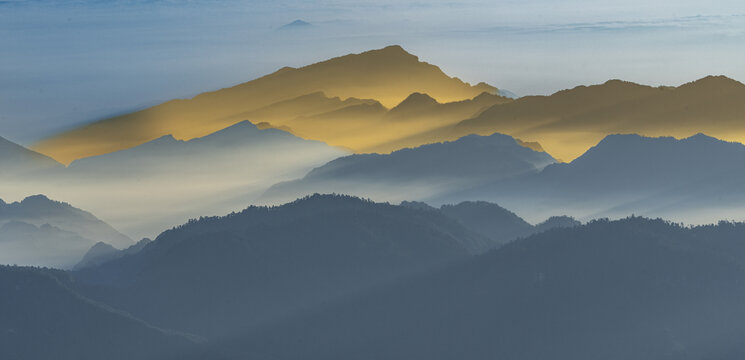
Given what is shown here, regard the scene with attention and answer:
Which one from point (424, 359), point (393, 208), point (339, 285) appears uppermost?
point (393, 208)

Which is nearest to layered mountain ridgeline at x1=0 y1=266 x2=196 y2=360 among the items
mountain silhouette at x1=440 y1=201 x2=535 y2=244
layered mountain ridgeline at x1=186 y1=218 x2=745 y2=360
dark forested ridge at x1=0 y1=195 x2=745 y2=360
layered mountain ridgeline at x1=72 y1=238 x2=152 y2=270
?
dark forested ridge at x1=0 y1=195 x2=745 y2=360

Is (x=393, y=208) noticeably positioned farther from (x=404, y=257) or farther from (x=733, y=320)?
(x=733, y=320)

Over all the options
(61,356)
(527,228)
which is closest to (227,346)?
(61,356)

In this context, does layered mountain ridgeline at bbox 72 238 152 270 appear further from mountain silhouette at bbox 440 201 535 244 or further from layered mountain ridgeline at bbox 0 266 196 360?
layered mountain ridgeline at bbox 0 266 196 360

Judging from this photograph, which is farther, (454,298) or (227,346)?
(454,298)

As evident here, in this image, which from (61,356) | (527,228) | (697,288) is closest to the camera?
(61,356)

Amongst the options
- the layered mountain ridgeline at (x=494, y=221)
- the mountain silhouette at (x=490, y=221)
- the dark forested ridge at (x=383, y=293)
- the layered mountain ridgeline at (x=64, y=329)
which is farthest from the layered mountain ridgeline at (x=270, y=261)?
the layered mountain ridgeline at (x=494, y=221)

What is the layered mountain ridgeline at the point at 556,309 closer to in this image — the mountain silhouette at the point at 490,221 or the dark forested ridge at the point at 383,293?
the dark forested ridge at the point at 383,293
